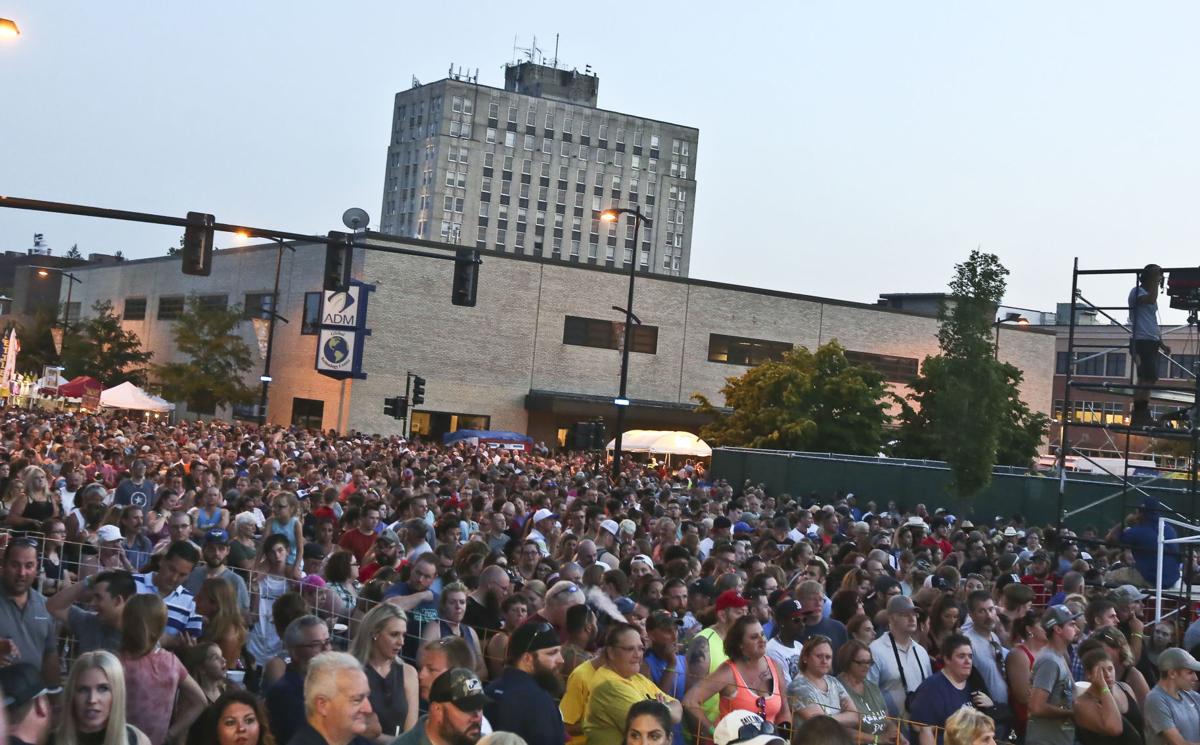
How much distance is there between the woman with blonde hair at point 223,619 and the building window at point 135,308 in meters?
76.6

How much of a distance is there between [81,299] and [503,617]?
89.3m

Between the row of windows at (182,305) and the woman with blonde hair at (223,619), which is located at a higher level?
the row of windows at (182,305)

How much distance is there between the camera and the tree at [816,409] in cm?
5175

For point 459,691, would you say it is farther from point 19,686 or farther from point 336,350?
point 336,350

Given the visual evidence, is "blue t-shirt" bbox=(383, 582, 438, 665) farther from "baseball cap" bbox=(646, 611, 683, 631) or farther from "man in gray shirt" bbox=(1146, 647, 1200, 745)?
"man in gray shirt" bbox=(1146, 647, 1200, 745)

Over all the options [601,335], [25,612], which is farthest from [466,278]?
[601,335]

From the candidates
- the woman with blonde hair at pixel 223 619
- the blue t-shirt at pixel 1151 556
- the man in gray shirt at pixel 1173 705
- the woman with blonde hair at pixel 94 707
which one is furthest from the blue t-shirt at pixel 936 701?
the blue t-shirt at pixel 1151 556

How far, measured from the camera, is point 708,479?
43.8 m

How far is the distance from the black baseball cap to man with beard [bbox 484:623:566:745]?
2.06m

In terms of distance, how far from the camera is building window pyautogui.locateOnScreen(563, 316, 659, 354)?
65.2 meters

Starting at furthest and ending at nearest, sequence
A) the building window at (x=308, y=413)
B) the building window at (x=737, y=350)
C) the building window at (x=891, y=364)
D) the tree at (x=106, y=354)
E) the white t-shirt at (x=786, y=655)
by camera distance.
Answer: the tree at (x=106, y=354) < the building window at (x=891, y=364) < the building window at (x=737, y=350) < the building window at (x=308, y=413) < the white t-shirt at (x=786, y=655)

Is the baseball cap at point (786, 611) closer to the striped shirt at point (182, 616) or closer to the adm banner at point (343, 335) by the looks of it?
the striped shirt at point (182, 616)

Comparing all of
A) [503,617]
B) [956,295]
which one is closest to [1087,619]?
[503,617]

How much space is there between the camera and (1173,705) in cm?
900
